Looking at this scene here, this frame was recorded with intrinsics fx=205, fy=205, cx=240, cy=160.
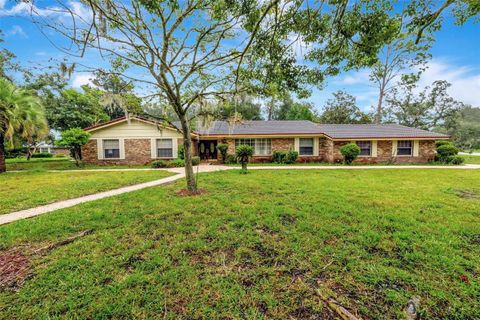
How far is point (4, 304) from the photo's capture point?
6.60ft

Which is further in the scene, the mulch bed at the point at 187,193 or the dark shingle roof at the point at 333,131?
the dark shingle roof at the point at 333,131

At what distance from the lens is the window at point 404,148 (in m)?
15.3

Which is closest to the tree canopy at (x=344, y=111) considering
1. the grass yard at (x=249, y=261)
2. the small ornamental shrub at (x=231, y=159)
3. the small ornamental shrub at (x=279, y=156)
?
the small ornamental shrub at (x=279, y=156)

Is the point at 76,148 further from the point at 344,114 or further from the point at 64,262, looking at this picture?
the point at 344,114

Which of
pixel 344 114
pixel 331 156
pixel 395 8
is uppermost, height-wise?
pixel 344 114

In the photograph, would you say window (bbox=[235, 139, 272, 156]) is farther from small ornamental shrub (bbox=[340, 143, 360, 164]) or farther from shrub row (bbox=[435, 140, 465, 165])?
shrub row (bbox=[435, 140, 465, 165])

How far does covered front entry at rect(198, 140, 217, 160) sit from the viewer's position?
17.6m

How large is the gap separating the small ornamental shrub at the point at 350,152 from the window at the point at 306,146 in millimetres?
2276

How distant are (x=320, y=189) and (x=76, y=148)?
15530 mm

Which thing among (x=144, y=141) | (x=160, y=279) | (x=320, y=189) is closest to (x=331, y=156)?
(x=320, y=189)

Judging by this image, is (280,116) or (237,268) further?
(280,116)

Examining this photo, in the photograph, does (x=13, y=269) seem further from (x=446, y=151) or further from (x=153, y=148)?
(x=446, y=151)

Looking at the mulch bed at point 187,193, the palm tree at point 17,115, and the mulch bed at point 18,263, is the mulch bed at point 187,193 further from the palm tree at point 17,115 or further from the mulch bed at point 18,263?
the palm tree at point 17,115

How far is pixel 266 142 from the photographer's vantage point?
15.8 meters
